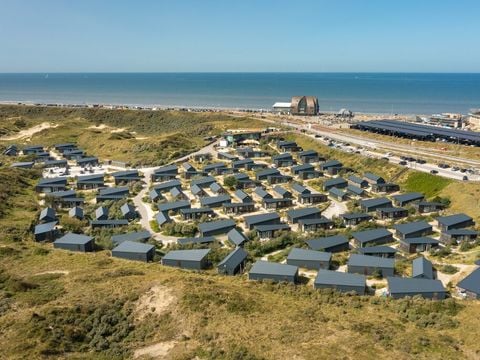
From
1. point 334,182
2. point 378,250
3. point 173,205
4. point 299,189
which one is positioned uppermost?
point 334,182

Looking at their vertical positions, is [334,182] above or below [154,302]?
above

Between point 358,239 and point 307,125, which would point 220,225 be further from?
point 307,125

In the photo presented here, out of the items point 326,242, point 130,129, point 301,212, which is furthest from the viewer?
point 130,129

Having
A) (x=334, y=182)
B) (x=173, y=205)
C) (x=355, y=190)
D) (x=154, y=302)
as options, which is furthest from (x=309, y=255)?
(x=334, y=182)

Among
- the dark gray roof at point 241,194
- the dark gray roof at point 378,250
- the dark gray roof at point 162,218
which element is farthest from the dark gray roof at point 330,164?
the dark gray roof at point 378,250

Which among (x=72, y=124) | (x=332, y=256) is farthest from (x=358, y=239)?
(x=72, y=124)

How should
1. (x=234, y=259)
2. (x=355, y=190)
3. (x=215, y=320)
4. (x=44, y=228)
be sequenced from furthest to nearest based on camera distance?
(x=355, y=190)
(x=44, y=228)
(x=234, y=259)
(x=215, y=320)

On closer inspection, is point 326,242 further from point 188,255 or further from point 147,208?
point 147,208
